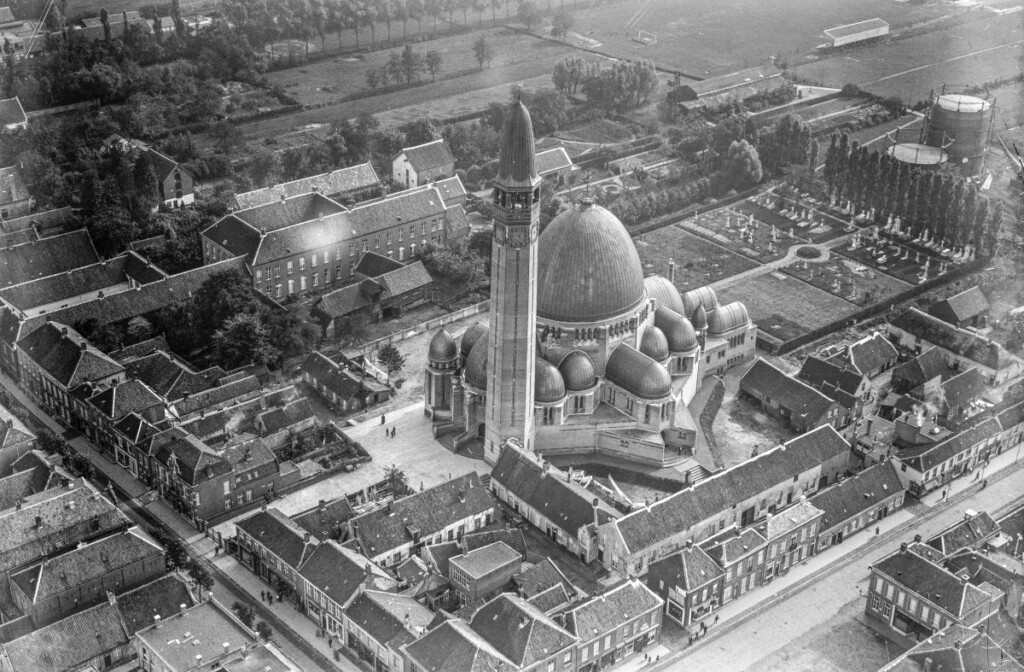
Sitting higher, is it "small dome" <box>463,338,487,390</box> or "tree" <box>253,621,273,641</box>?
"small dome" <box>463,338,487,390</box>

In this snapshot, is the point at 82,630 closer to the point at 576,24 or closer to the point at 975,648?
the point at 975,648

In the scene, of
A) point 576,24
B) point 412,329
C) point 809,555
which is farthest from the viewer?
point 576,24

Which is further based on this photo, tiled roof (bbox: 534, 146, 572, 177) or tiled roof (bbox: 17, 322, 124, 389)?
tiled roof (bbox: 534, 146, 572, 177)

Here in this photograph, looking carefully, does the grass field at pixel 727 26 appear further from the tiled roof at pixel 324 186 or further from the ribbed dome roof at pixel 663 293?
the ribbed dome roof at pixel 663 293

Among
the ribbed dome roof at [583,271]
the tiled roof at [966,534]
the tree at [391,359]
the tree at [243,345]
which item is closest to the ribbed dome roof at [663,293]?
the ribbed dome roof at [583,271]

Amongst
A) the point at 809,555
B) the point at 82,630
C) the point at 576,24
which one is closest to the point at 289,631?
the point at 82,630

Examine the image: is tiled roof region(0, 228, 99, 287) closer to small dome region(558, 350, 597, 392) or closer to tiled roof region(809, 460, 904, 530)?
small dome region(558, 350, 597, 392)

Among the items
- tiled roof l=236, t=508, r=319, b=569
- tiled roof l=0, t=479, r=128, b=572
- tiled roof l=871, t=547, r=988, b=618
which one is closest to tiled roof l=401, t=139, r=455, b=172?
tiled roof l=236, t=508, r=319, b=569
